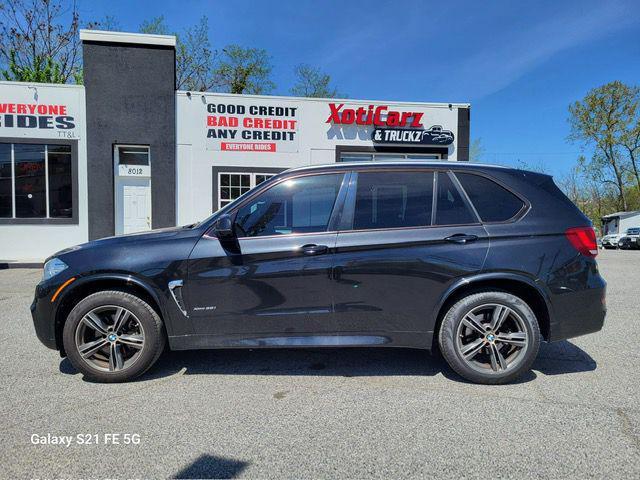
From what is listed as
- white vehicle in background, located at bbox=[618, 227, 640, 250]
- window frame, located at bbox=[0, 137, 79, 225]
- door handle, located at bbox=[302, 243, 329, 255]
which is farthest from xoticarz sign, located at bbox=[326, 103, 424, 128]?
white vehicle in background, located at bbox=[618, 227, 640, 250]

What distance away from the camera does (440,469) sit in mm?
2352

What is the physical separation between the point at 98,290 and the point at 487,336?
132 inches

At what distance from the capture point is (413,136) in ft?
44.0

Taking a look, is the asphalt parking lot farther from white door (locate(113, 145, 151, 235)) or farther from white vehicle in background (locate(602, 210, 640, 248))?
white vehicle in background (locate(602, 210, 640, 248))

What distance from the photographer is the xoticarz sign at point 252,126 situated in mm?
12672

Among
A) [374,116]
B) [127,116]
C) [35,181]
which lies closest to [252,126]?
[127,116]

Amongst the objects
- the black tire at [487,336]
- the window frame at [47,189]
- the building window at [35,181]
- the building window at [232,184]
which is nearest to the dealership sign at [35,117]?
the window frame at [47,189]

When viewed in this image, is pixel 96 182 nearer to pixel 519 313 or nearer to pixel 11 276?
pixel 11 276

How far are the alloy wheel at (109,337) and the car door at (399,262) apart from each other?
69.6 inches

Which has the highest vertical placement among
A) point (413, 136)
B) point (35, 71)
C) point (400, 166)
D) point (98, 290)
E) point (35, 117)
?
point (35, 71)

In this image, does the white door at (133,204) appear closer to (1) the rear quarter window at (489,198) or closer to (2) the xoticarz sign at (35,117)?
(2) the xoticarz sign at (35,117)

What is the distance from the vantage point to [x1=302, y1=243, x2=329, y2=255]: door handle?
3420 mm

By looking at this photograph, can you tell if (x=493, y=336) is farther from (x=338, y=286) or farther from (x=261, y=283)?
(x=261, y=283)

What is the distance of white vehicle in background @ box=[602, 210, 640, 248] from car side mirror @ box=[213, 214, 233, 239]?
112 ft
